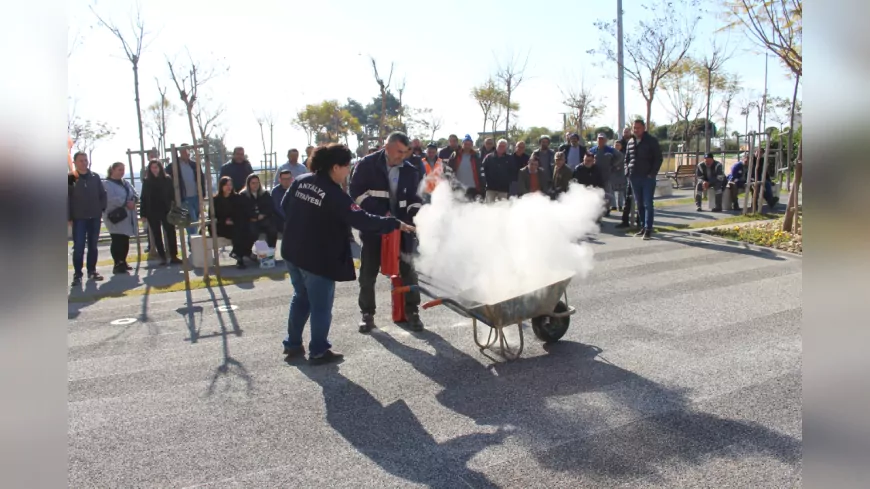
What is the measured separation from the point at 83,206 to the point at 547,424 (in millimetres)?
8265

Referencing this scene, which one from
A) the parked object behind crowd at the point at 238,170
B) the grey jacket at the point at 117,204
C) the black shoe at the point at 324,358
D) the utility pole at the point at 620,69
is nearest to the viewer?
the black shoe at the point at 324,358

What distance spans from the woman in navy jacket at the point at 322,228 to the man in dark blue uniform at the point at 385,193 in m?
0.78

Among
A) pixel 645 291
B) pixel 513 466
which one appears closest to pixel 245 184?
pixel 645 291

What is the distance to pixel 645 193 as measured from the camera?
11227 millimetres

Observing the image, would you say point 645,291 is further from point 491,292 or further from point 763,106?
point 763,106

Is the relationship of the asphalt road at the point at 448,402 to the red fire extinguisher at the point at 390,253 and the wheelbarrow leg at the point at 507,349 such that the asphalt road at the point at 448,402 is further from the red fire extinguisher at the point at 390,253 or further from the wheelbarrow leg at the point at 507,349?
the red fire extinguisher at the point at 390,253

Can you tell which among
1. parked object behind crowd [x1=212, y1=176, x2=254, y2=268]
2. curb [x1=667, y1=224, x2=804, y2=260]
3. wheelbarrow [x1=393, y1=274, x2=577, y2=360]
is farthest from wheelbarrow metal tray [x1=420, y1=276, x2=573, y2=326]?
parked object behind crowd [x1=212, y1=176, x2=254, y2=268]

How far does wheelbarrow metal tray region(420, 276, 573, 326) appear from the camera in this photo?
493 centimetres

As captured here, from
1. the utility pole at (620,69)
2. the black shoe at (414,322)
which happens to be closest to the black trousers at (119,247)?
the black shoe at (414,322)

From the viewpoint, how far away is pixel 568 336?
5957 mm

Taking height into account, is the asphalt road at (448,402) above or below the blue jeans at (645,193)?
below

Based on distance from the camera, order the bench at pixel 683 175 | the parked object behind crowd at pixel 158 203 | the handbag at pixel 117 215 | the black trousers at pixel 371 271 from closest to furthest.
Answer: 1. the black trousers at pixel 371 271
2. the handbag at pixel 117 215
3. the parked object behind crowd at pixel 158 203
4. the bench at pixel 683 175

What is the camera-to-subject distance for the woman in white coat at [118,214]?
10.4 m

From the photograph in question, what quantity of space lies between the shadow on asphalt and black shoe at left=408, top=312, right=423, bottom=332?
3.24 ft
